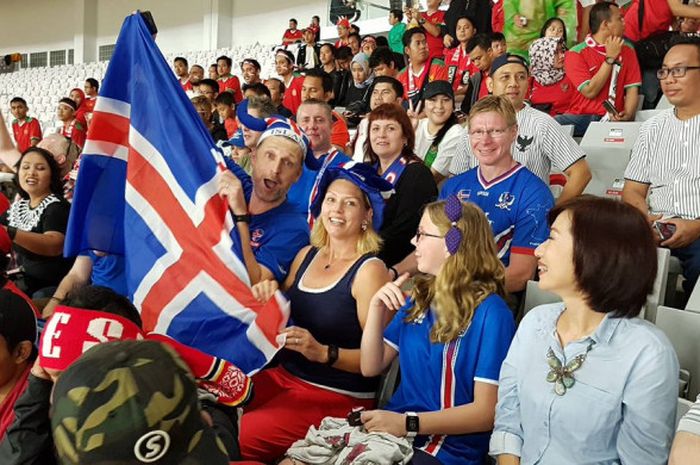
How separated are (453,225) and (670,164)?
1703mm

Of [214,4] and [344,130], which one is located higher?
[214,4]

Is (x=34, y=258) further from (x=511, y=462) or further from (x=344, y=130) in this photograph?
(x=511, y=462)

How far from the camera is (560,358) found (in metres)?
1.64

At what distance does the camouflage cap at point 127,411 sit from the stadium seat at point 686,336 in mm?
1720

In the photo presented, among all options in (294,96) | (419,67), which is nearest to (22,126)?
(294,96)

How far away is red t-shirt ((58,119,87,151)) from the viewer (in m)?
9.10

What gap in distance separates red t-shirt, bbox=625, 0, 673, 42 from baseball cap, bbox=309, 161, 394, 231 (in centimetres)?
366

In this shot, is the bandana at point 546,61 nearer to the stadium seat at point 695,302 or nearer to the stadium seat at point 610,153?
the stadium seat at point 610,153

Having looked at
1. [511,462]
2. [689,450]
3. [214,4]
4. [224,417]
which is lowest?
[511,462]

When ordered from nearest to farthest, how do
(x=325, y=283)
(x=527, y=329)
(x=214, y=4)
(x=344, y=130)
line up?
(x=527, y=329), (x=325, y=283), (x=344, y=130), (x=214, y=4)

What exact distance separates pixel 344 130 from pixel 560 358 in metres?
3.56

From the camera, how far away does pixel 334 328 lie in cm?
229

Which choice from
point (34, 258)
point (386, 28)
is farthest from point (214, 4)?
point (34, 258)

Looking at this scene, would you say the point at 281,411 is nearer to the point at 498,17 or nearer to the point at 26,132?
the point at 498,17
